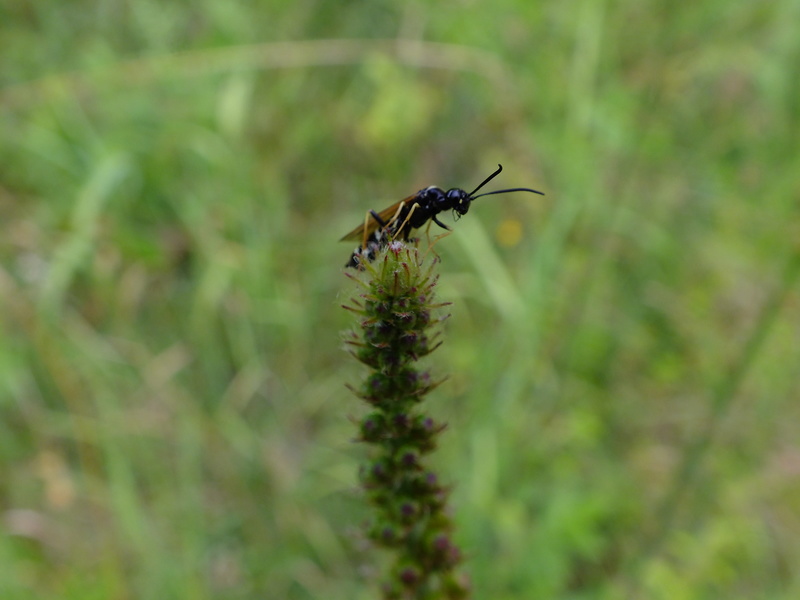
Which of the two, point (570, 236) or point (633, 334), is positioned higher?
point (570, 236)

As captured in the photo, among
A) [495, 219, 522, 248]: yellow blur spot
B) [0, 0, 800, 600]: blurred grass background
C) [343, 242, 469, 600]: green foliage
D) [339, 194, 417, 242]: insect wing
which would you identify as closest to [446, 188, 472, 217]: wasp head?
[339, 194, 417, 242]: insect wing

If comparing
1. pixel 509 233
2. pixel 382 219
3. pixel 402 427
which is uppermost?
pixel 509 233

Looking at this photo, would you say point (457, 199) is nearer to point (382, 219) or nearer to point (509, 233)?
point (382, 219)

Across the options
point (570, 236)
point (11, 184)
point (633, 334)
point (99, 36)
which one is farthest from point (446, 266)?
point (99, 36)

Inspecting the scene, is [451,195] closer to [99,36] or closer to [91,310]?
[91,310]

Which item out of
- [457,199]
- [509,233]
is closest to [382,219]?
[457,199]

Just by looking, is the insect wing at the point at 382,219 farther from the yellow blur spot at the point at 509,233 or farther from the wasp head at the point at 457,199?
the yellow blur spot at the point at 509,233
